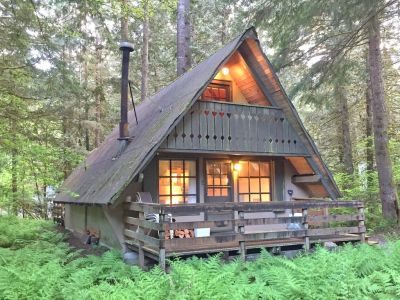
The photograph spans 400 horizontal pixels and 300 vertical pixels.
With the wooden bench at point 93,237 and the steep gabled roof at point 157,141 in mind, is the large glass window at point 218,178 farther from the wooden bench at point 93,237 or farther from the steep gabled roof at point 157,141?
the wooden bench at point 93,237

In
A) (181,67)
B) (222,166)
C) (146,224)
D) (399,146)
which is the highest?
(181,67)

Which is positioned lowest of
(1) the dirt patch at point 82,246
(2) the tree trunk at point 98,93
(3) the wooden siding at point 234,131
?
(1) the dirt patch at point 82,246

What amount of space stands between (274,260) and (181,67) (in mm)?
10893

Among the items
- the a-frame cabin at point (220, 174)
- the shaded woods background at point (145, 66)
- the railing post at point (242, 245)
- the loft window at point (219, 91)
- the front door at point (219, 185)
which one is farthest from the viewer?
the loft window at point (219, 91)

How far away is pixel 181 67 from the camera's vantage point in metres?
16.2

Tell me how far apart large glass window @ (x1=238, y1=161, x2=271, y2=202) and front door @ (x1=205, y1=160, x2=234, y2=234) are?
0.39 metres

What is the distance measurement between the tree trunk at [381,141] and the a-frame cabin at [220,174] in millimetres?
2550

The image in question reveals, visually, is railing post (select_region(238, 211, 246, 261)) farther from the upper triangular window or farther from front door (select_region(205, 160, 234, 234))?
the upper triangular window

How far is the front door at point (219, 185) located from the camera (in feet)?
34.2

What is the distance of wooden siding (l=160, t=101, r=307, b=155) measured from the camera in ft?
29.5

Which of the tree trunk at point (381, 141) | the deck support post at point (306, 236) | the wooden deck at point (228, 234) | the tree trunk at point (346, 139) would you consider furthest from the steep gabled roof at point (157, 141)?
the tree trunk at point (346, 139)

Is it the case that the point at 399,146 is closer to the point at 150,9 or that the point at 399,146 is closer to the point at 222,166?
the point at 222,166

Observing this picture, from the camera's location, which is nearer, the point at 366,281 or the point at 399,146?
the point at 366,281

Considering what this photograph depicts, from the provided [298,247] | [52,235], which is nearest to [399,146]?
[298,247]
